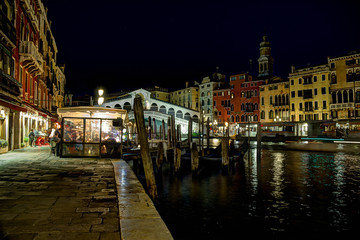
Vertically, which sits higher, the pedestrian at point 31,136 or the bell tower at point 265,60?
the bell tower at point 265,60

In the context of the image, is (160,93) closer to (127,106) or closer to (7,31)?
(127,106)

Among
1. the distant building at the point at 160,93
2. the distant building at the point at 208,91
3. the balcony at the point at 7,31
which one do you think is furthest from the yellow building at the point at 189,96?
the balcony at the point at 7,31

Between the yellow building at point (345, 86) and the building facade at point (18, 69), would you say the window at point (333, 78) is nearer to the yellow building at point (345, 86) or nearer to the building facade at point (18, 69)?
the yellow building at point (345, 86)

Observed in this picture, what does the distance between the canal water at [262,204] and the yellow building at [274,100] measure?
3648 centimetres

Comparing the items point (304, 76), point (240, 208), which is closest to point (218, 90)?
point (304, 76)

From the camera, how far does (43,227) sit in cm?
340

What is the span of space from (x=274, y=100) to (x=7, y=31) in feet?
146

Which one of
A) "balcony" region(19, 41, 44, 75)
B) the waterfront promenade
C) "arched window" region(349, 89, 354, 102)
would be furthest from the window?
the waterfront promenade

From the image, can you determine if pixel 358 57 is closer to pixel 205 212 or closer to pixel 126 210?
pixel 205 212

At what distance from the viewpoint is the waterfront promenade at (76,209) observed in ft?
10.7

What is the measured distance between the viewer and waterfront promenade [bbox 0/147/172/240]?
328 cm

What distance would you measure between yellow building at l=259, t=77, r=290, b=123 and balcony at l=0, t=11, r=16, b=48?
141 ft

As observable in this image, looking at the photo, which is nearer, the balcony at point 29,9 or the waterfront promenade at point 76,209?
the waterfront promenade at point 76,209

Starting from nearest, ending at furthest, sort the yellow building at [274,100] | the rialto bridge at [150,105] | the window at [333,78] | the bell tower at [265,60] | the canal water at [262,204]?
1. the canal water at [262,204]
2. the window at [333,78]
3. the yellow building at [274,100]
4. the rialto bridge at [150,105]
5. the bell tower at [265,60]
